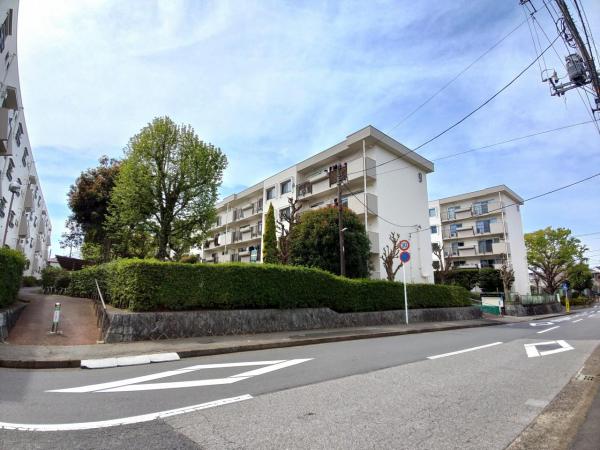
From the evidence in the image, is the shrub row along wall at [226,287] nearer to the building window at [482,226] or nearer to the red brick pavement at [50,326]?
the red brick pavement at [50,326]

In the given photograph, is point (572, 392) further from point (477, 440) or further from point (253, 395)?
point (253, 395)

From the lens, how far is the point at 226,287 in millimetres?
12047

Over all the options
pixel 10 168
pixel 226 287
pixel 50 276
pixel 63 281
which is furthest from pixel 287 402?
pixel 10 168

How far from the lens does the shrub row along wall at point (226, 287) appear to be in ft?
35.1

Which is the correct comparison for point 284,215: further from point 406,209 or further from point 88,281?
point 406,209

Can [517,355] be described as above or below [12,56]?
below

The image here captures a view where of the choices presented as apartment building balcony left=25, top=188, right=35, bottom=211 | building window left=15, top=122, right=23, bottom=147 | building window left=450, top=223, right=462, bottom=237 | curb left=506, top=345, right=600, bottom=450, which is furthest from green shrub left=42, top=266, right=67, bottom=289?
building window left=450, top=223, right=462, bottom=237

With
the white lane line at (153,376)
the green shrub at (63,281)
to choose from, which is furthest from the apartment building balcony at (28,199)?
the white lane line at (153,376)

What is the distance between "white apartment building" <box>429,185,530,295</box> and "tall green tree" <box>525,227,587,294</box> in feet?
16.4

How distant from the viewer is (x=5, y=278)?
32.4 ft

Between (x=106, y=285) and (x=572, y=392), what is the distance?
14520 mm

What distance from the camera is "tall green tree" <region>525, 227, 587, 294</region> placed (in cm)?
4556

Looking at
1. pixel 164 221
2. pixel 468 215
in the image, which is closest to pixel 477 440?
pixel 164 221

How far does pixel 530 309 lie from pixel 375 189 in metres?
21.3
